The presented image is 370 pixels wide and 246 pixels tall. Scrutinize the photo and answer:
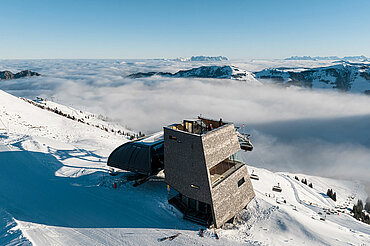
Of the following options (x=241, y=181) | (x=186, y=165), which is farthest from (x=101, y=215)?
(x=241, y=181)

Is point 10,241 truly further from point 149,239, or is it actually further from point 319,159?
point 319,159

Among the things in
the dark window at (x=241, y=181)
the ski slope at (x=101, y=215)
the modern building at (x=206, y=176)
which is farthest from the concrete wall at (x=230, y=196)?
the ski slope at (x=101, y=215)

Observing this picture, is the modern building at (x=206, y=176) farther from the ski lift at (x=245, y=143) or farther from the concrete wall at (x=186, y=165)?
the ski lift at (x=245, y=143)

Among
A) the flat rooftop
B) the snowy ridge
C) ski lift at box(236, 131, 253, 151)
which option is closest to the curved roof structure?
the flat rooftop

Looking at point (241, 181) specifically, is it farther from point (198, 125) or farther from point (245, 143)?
point (245, 143)

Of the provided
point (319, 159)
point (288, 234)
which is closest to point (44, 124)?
point (288, 234)

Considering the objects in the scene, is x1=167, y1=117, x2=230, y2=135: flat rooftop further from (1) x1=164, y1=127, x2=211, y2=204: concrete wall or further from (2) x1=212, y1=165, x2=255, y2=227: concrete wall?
(2) x1=212, y1=165, x2=255, y2=227: concrete wall
